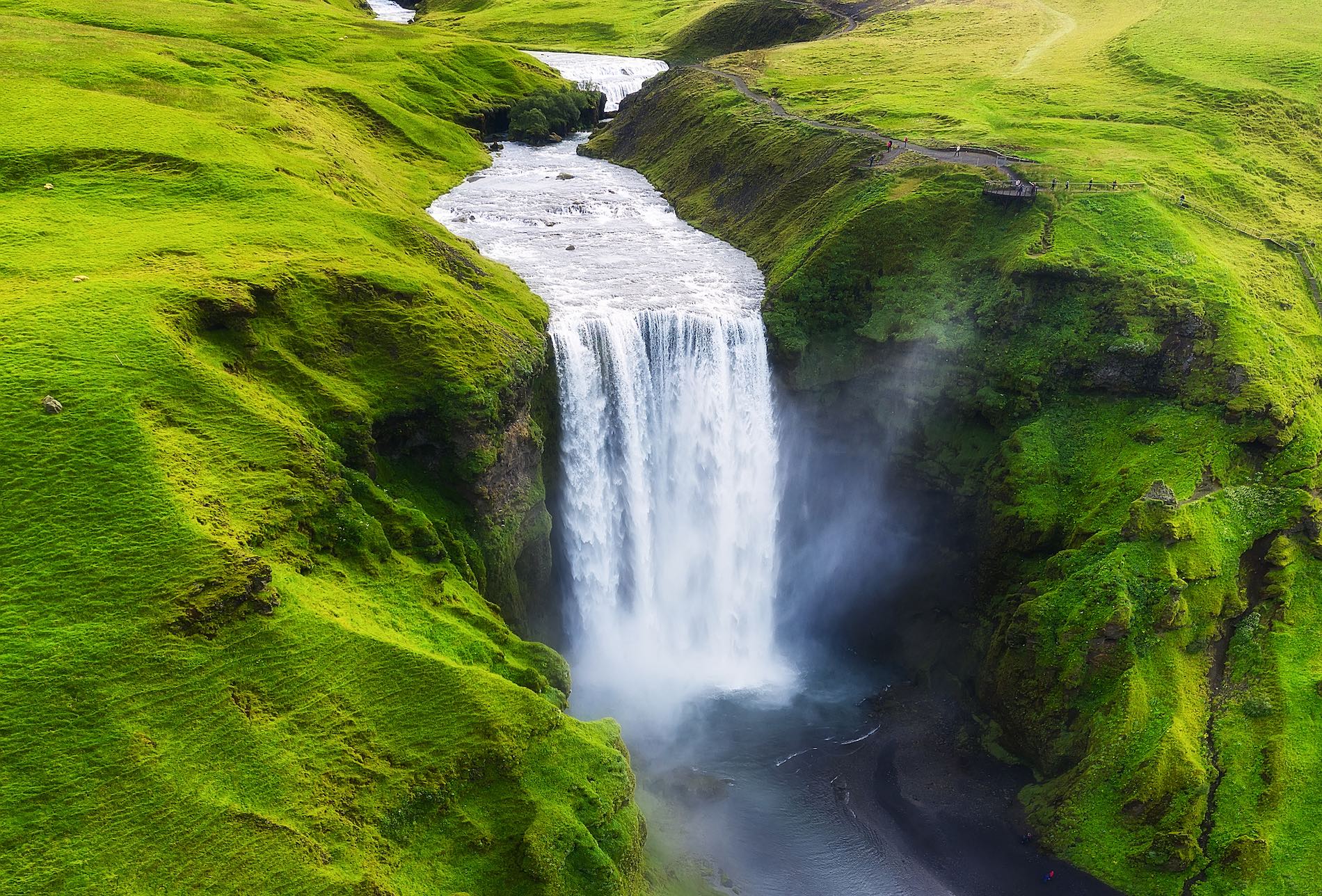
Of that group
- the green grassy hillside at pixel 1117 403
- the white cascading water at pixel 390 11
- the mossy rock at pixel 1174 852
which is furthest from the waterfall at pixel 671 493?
the white cascading water at pixel 390 11

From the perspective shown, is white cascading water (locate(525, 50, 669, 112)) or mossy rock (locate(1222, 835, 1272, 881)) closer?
mossy rock (locate(1222, 835, 1272, 881))

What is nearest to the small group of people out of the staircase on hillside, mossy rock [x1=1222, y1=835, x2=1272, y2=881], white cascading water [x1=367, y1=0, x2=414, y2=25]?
the staircase on hillside

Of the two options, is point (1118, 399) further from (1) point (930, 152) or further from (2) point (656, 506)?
(2) point (656, 506)

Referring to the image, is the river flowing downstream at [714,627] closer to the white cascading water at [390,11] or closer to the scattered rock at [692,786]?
the scattered rock at [692,786]

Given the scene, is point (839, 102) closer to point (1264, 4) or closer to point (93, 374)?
point (1264, 4)

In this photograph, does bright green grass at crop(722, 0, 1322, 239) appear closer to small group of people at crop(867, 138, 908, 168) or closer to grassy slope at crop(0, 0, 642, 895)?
small group of people at crop(867, 138, 908, 168)

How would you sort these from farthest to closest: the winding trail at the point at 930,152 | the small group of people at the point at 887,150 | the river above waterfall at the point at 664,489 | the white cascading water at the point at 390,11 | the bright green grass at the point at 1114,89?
1. the white cascading water at the point at 390,11
2. the small group of people at the point at 887,150
3. the bright green grass at the point at 1114,89
4. the winding trail at the point at 930,152
5. the river above waterfall at the point at 664,489

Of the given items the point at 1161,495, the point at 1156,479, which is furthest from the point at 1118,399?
the point at 1161,495
